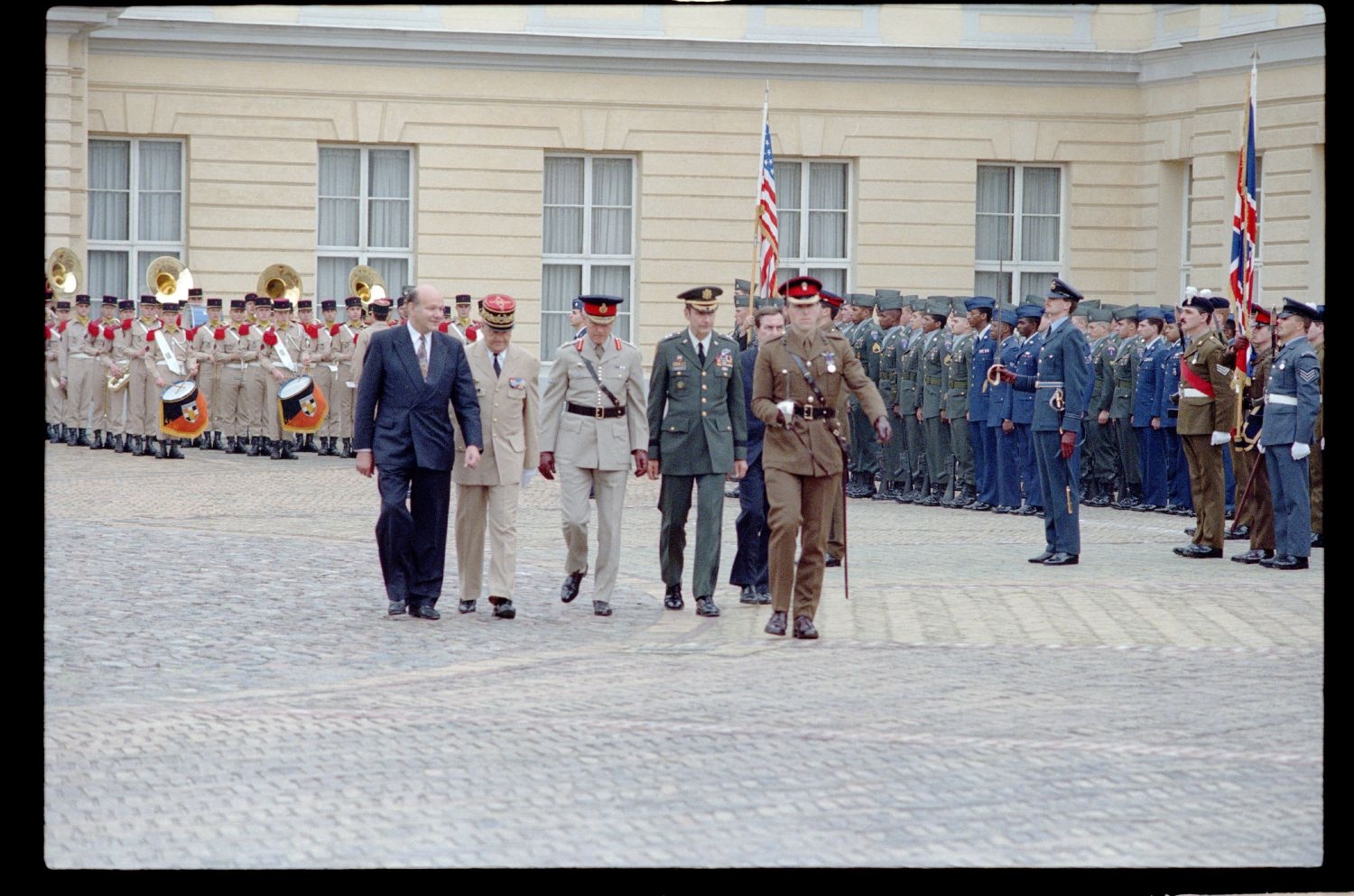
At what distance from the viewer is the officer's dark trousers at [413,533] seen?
1173 centimetres

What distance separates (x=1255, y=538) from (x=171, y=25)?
18158 mm

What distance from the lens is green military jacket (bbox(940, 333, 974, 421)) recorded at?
20.0 metres

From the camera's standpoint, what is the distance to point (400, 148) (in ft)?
98.9

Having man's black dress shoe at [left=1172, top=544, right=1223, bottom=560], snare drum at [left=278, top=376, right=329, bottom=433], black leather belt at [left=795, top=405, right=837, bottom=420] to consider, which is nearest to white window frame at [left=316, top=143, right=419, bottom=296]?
snare drum at [left=278, top=376, right=329, bottom=433]

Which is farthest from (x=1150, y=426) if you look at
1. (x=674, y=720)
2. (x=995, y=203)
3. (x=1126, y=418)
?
(x=995, y=203)

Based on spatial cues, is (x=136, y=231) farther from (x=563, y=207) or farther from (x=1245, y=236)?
(x=1245, y=236)

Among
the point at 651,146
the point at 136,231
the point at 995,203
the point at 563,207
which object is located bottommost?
the point at 136,231

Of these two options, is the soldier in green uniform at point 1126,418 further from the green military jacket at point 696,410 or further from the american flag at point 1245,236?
the green military jacket at point 696,410

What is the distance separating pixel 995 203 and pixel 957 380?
12.3 meters

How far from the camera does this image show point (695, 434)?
12.4m
